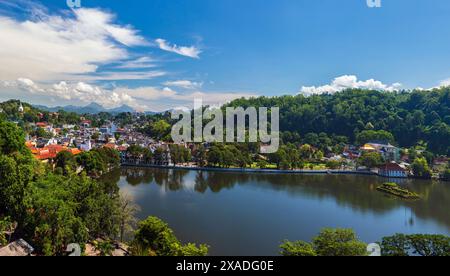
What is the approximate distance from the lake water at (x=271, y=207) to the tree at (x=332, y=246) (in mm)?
2352

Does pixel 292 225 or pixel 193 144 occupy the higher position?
pixel 193 144

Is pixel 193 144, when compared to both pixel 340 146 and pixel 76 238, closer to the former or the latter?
pixel 340 146

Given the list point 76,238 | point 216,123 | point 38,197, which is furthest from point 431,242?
point 216,123

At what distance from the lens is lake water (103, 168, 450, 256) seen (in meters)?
9.48

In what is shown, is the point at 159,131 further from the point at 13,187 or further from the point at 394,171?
the point at 13,187

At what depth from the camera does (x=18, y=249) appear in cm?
558

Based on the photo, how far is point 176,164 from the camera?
913 inches

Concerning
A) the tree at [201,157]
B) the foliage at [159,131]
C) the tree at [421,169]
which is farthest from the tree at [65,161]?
the tree at [421,169]

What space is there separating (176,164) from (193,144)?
615cm

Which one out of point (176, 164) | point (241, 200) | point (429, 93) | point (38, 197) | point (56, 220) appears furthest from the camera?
point (429, 93)

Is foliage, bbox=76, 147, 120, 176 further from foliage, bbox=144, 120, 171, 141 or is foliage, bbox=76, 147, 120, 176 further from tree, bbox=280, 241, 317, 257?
foliage, bbox=144, 120, 171, 141

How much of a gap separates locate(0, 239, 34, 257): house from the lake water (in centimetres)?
406

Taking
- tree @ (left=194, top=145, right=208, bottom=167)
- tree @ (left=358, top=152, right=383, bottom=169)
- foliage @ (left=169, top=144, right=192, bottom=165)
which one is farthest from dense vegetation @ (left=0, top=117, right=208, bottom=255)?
tree @ (left=358, top=152, right=383, bottom=169)

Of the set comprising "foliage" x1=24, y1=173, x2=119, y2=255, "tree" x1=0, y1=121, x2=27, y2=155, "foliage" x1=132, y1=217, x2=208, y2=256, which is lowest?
"foliage" x1=132, y1=217, x2=208, y2=256
